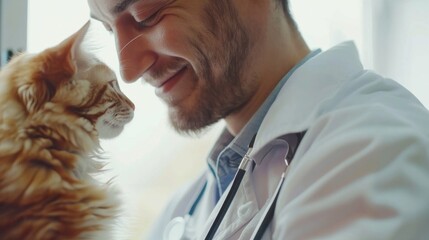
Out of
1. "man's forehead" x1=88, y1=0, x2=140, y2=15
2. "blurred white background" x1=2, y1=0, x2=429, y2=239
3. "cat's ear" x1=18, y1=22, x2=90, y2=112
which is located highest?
"man's forehead" x1=88, y1=0, x2=140, y2=15

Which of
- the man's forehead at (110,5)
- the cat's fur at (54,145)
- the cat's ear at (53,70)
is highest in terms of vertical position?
the man's forehead at (110,5)

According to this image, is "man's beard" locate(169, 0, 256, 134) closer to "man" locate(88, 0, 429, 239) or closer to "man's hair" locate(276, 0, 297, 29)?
"man" locate(88, 0, 429, 239)

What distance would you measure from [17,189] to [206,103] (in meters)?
0.41

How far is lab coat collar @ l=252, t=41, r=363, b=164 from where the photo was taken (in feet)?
2.70

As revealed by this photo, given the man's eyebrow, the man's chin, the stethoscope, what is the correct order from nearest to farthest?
1. the stethoscope
2. the man's eyebrow
3. the man's chin

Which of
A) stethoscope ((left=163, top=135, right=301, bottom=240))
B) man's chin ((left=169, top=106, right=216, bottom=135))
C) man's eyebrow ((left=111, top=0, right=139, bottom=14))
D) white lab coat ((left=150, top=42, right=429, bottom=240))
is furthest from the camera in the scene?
man's chin ((left=169, top=106, right=216, bottom=135))

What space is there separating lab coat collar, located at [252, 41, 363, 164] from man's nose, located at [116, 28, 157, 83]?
0.27 metres

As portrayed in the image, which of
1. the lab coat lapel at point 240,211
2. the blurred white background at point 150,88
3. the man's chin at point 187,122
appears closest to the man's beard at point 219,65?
the man's chin at point 187,122

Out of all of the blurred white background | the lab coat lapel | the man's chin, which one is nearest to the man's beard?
the man's chin

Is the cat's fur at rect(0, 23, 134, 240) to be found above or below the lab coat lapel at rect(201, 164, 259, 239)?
above

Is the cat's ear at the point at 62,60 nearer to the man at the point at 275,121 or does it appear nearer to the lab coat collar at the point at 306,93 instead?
the man at the point at 275,121

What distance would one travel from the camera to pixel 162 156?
142 centimetres

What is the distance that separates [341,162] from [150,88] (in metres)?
0.52

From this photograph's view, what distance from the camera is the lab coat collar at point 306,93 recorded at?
2.70ft
